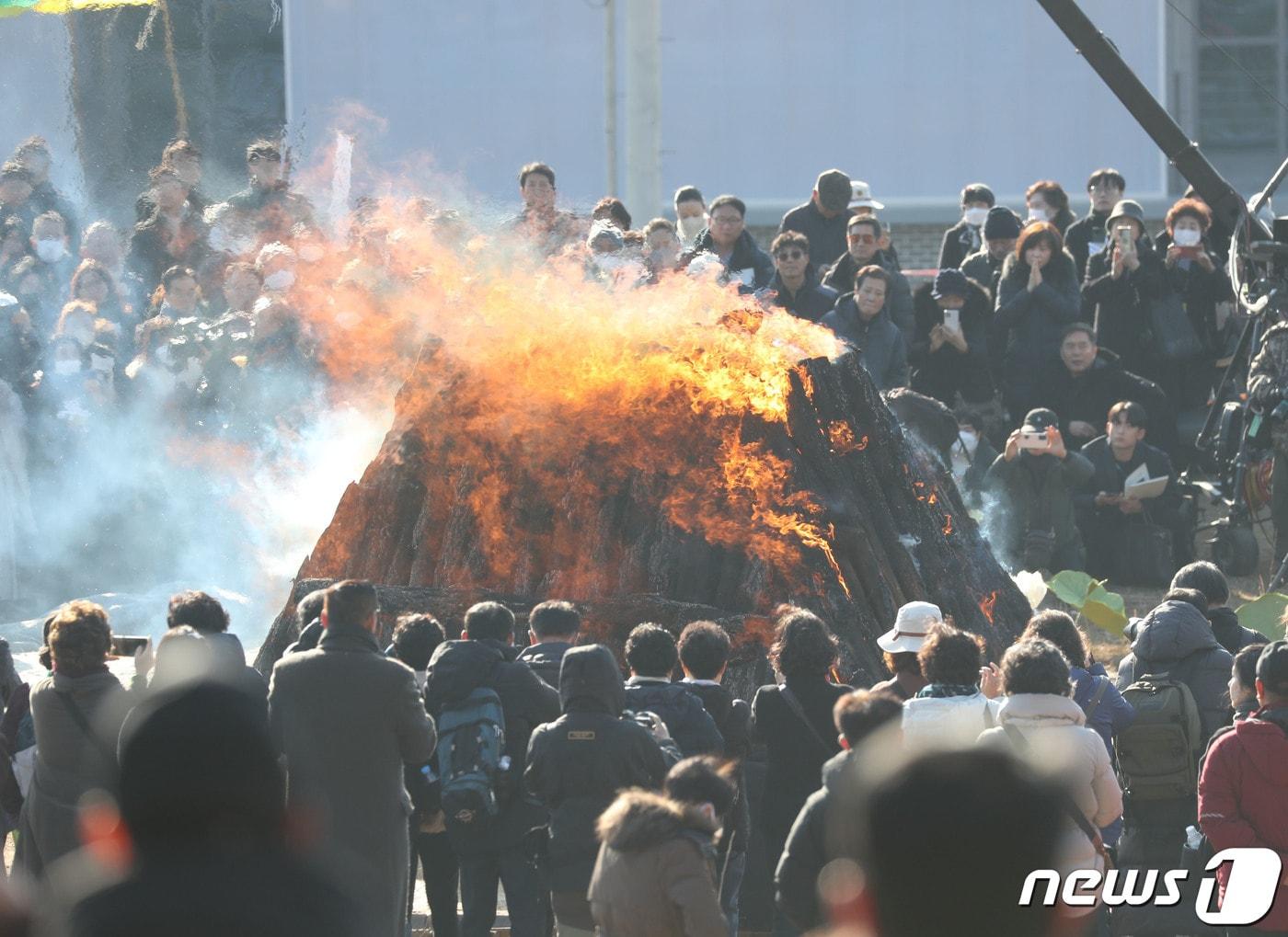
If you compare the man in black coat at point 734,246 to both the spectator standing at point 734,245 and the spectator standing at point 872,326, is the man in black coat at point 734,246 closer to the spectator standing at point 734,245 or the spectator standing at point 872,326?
the spectator standing at point 734,245

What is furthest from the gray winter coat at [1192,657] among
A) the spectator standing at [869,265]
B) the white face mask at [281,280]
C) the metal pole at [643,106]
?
the metal pole at [643,106]

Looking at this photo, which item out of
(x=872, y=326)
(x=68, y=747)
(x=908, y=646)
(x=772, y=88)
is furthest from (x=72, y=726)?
(x=772, y=88)

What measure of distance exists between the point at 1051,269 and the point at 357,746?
9.03m

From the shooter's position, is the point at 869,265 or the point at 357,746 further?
the point at 869,265

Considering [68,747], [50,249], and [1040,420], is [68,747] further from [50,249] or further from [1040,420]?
[50,249]

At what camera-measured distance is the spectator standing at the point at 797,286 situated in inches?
542

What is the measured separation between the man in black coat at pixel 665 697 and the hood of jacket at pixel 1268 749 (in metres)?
1.86

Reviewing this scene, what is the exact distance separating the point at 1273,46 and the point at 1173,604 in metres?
15.9

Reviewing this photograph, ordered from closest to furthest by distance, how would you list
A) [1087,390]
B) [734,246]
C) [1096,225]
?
[734,246], [1087,390], [1096,225]

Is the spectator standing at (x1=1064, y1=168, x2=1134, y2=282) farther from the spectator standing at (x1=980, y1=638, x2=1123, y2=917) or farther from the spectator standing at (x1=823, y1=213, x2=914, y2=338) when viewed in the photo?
the spectator standing at (x1=980, y1=638, x2=1123, y2=917)

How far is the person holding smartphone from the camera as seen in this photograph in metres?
15.0

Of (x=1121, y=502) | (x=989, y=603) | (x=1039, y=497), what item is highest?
(x=989, y=603)

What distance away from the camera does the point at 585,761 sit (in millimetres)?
6832

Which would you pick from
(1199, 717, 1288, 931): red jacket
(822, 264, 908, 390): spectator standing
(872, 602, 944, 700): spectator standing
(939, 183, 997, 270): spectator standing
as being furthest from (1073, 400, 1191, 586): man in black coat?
(1199, 717, 1288, 931): red jacket
